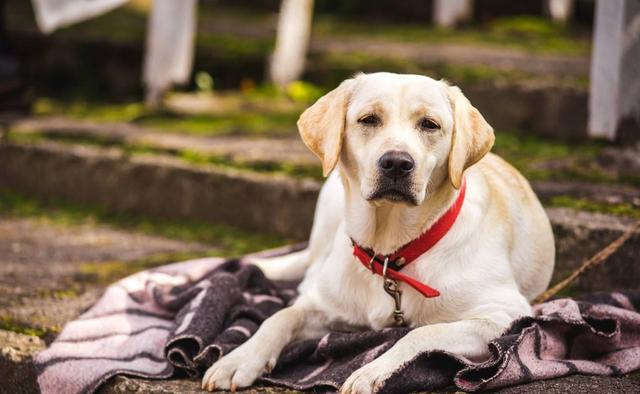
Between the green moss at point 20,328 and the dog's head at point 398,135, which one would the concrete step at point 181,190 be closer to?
the dog's head at point 398,135

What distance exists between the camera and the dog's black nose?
130 inches

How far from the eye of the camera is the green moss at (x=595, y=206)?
15.4ft

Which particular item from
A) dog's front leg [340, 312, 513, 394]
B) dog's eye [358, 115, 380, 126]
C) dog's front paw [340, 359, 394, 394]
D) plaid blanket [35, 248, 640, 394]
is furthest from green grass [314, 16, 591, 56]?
dog's front paw [340, 359, 394, 394]

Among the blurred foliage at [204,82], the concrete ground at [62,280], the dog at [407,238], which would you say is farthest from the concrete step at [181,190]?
the blurred foliage at [204,82]

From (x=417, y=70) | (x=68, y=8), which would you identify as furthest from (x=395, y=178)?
(x=68, y=8)

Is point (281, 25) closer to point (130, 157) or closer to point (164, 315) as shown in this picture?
point (130, 157)

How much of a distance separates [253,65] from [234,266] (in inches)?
143

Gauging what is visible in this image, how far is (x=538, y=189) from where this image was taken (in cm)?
513

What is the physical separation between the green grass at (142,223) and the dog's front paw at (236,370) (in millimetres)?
1868

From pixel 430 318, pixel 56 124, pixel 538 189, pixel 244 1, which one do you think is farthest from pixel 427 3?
pixel 430 318

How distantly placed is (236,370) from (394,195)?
86 cm

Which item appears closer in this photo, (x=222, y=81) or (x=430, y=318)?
(x=430, y=318)

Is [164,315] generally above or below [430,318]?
below

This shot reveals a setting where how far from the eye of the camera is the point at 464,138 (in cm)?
351
